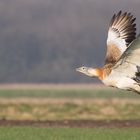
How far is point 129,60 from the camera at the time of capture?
18531 millimetres

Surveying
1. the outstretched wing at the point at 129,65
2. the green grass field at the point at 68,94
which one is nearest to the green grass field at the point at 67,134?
the outstretched wing at the point at 129,65

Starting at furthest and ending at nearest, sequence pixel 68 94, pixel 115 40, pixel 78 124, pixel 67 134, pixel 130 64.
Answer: pixel 68 94
pixel 78 124
pixel 67 134
pixel 115 40
pixel 130 64

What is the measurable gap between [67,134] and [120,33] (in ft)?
12.8

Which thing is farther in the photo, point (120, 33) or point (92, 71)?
point (120, 33)

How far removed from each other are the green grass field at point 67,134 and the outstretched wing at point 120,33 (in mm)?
2719

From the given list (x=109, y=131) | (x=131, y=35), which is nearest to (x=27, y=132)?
(x=109, y=131)

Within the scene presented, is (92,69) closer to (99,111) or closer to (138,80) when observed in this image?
(138,80)

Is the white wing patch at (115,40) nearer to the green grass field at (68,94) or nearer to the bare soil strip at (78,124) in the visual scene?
the bare soil strip at (78,124)

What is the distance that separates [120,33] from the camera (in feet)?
68.1

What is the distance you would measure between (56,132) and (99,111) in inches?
697

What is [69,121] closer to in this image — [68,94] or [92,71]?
[92,71]

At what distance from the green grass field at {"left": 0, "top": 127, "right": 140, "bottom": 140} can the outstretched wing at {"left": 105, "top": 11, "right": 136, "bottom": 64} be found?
2.72m

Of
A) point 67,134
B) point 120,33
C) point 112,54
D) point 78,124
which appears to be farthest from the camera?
point 78,124

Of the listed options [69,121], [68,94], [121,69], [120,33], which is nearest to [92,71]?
[121,69]
